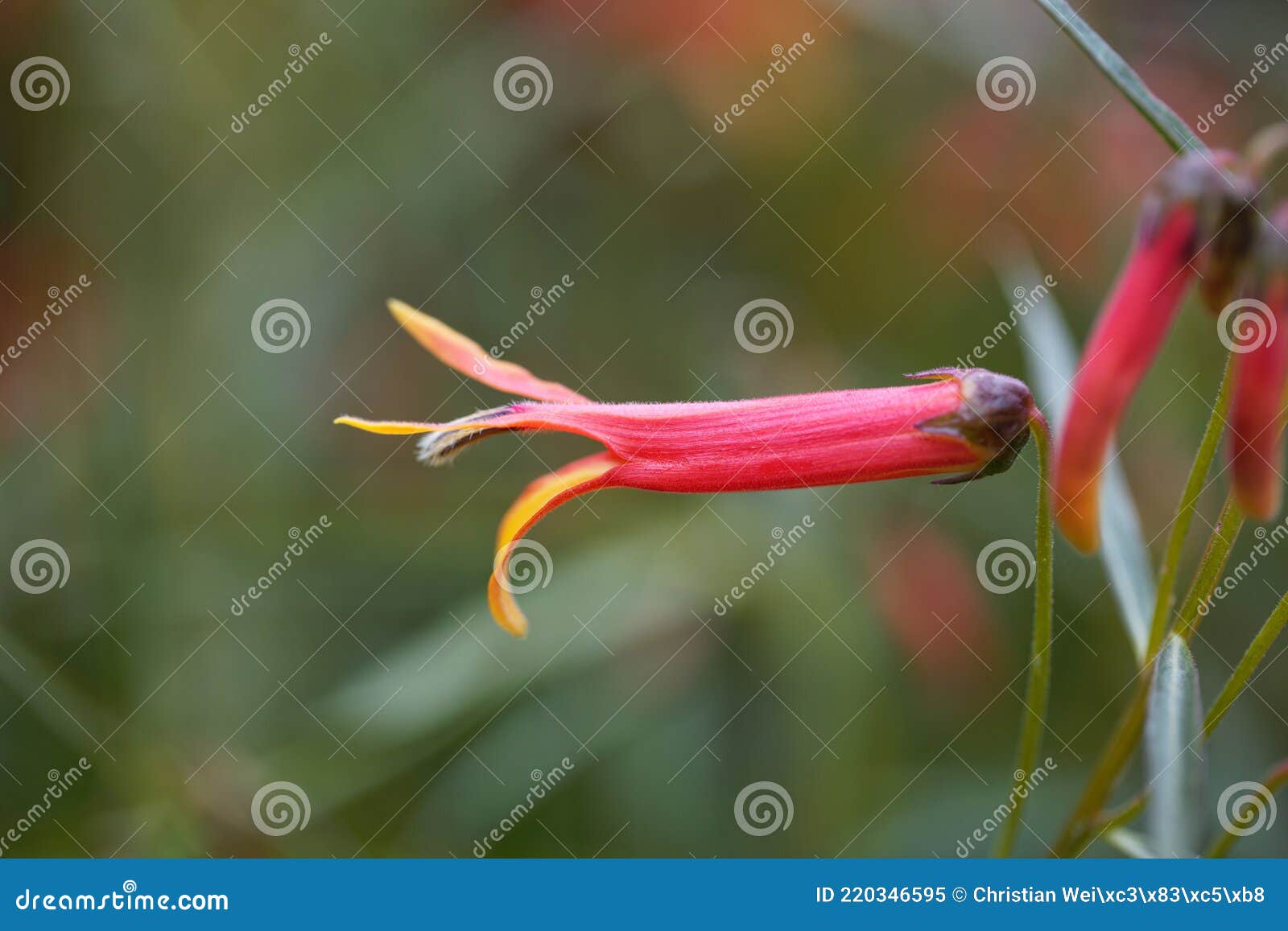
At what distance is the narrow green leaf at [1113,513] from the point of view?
5.22 feet

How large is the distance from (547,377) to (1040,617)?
204cm

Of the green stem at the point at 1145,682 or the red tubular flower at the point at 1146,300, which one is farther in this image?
the green stem at the point at 1145,682

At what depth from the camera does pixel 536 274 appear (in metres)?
3.22

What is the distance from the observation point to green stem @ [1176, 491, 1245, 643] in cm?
126

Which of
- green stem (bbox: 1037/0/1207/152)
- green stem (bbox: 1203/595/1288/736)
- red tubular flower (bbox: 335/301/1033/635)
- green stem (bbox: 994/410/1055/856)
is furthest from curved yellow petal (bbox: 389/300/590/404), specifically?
green stem (bbox: 1203/595/1288/736)

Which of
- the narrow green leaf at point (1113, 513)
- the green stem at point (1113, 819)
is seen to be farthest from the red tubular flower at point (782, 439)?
the green stem at point (1113, 819)

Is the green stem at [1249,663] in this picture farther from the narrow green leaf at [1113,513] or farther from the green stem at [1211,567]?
the narrow green leaf at [1113,513]

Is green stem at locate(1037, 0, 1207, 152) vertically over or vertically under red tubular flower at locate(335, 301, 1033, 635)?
over

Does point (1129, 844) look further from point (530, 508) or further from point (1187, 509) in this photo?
point (530, 508)

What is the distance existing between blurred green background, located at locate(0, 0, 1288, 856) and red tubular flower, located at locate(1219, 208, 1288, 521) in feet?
5.03

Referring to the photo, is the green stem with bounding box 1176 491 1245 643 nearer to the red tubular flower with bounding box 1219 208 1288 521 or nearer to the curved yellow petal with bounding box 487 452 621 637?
the red tubular flower with bounding box 1219 208 1288 521

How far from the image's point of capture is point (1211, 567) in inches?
50.0

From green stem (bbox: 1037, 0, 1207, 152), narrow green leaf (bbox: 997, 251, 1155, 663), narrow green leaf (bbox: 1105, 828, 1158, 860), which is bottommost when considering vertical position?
narrow green leaf (bbox: 1105, 828, 1158, 860)

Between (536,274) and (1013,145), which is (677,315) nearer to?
(536,274)
